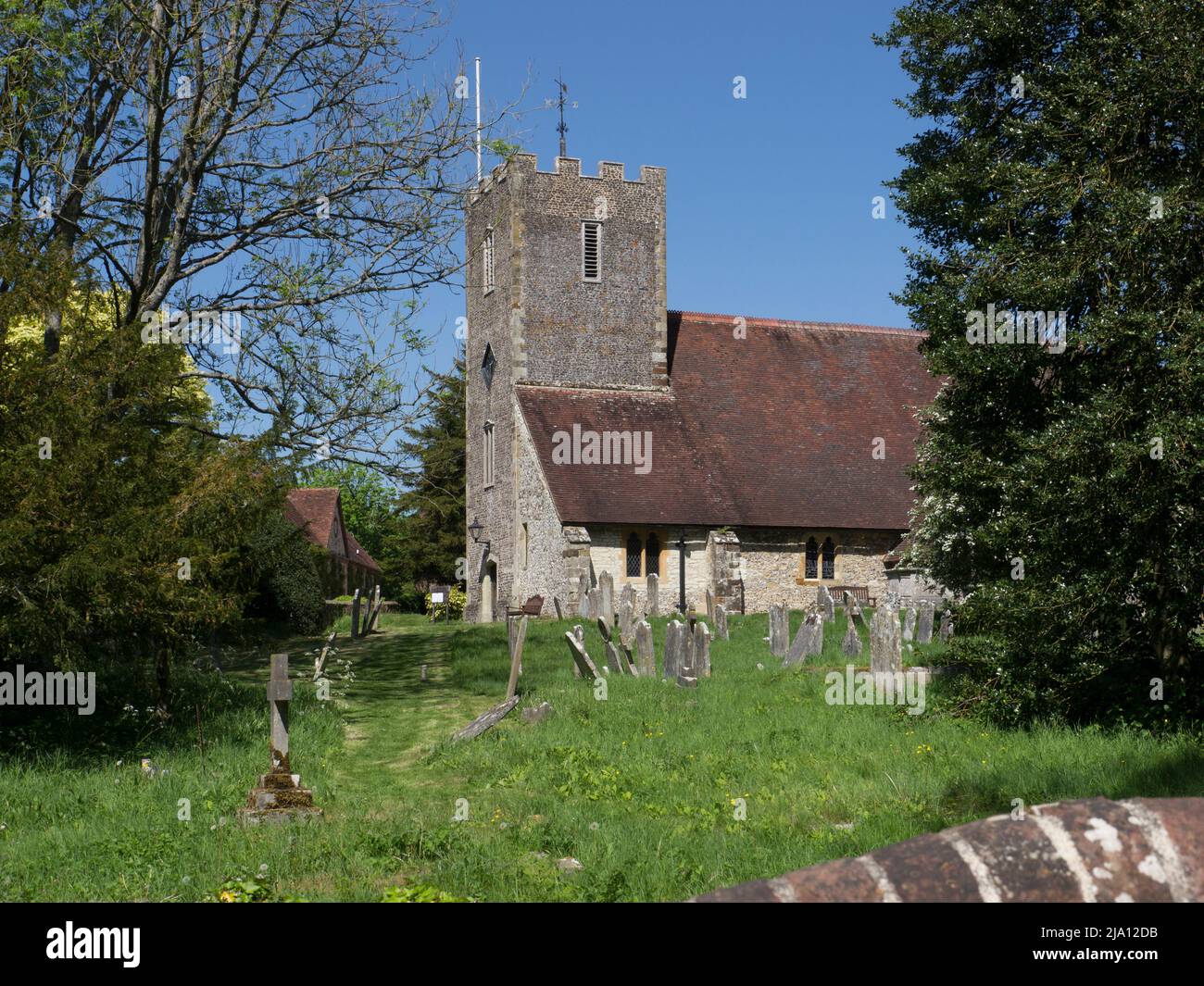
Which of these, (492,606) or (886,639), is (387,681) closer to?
(886,639)

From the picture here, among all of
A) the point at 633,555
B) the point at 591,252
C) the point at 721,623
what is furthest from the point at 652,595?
the point at 591,252

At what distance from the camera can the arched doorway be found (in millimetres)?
35156

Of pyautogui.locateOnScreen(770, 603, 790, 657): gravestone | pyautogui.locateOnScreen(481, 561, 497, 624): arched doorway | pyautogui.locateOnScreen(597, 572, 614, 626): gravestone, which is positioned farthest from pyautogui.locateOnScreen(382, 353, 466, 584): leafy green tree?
pyautogui.locateOnScreen(770, 603, 790, 657): gravestone

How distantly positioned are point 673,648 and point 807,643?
7.61 feet

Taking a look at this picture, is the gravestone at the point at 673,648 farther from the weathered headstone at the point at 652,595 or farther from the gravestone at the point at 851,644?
the weathered headstone at the point at 652,595

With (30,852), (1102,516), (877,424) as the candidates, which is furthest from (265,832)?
(877,424)

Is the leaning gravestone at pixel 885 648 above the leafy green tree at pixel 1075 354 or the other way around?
the other way around

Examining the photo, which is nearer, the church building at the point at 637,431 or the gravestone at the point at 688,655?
the gravestone at the point at 688,655

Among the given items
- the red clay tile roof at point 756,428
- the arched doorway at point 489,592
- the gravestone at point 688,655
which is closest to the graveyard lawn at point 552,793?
the gravestone at point 688,655

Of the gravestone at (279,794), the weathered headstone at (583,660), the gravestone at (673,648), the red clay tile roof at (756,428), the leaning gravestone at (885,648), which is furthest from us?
the red clay tile roof at (756,428)

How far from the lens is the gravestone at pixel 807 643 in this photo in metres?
17.1

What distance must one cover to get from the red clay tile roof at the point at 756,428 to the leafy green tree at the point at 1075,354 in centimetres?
1827
